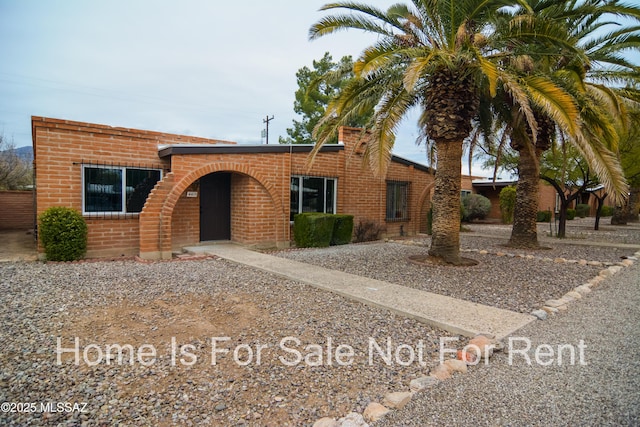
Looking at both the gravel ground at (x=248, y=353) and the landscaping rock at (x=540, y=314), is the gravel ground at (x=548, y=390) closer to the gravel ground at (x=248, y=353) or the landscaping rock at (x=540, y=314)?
the gravel ground at (x=248, y=353)

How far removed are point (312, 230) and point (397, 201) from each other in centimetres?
550

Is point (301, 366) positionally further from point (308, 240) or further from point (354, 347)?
point (308, 240)

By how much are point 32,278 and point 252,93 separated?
21.7 metres

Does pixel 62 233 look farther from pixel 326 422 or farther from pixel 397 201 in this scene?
pixel 397 201

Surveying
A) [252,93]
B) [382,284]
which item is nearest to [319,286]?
[382,284]

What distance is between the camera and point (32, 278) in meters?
6.21

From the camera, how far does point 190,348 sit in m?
3.60

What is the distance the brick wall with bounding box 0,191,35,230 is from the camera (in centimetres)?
1509

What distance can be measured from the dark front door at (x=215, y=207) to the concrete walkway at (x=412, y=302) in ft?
10.8

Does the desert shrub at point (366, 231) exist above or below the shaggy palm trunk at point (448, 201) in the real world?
below

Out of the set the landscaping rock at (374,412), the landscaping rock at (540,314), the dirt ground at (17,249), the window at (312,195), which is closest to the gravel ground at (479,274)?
the landscaping rock at (540,314)

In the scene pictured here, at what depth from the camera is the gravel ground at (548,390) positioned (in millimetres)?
2543

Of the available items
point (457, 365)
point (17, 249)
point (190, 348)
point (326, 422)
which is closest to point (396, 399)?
point (326, 422)

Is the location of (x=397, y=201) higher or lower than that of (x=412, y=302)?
higher
